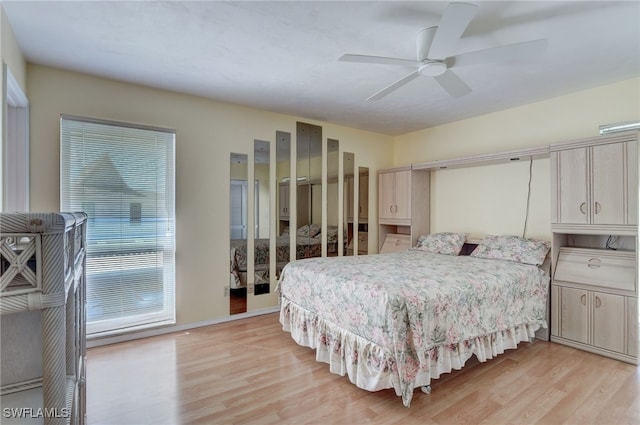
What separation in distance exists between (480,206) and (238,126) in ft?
11.1

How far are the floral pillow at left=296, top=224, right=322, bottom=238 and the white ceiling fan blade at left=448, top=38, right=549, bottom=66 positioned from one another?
2812 millimetres

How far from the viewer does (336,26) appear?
223 cm

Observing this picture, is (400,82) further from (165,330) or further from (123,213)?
(165,330)

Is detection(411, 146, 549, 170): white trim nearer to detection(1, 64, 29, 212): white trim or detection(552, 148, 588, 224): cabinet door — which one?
detection(552, 148, 588, 224): cabinet door

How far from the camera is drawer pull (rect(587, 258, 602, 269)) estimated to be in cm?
302

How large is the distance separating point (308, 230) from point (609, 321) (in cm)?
334

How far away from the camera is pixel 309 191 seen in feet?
15.0

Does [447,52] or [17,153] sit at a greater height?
[447,52]

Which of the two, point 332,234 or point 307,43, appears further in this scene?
point 332,234

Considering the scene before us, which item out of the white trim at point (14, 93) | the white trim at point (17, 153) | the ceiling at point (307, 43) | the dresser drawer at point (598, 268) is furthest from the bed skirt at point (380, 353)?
the white trim at point (14, 93)

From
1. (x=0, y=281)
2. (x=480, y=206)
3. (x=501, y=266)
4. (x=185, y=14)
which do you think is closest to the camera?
(x=0, y=281)

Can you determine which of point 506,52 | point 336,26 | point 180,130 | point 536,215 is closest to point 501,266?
point 536,215

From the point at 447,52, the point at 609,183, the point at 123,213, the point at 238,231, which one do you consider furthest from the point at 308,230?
the point at 609,183

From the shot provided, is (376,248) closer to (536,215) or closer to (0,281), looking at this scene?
(536,215)
